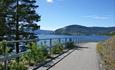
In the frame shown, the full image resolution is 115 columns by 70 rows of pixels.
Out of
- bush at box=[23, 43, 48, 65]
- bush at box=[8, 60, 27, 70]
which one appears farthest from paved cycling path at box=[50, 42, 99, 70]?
bush at box=[8, 60, 27, 70]

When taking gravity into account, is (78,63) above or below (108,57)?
below

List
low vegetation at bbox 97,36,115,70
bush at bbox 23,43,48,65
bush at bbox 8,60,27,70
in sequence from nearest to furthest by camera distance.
→ bush at bbox 8,60,27,70, low vegetation at bbox 97,36,115,70, bush at bbox 23,43,48,65

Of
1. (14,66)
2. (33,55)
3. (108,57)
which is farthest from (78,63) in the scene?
(14,66)

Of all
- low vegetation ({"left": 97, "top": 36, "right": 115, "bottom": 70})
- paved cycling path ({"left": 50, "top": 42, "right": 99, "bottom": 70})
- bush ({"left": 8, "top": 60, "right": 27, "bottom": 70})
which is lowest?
paved cycling path ({"left": 50, "top": 42, "right": 99, "bottom": 70})

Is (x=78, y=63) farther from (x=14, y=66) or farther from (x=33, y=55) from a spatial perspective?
(x=14, y=66)

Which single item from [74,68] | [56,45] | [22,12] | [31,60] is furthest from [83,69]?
[22,12]

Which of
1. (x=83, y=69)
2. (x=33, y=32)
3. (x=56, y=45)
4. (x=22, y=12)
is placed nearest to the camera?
(x=83, y=69)

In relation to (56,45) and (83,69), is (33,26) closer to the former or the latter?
(56,45)

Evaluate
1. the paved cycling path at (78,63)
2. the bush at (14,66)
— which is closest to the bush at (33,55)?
the paved cycling path at (78,63)

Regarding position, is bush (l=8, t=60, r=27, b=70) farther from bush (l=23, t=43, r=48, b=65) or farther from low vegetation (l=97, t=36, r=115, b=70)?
low vegetation (l=97, t=36, r=115, b=70)

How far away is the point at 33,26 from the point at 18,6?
3150mm

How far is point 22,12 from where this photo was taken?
34.8 meters

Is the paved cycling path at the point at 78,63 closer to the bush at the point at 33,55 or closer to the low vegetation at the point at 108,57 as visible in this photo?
the low vegetation at the point at 108,57

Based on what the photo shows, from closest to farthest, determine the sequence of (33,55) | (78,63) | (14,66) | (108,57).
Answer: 1. (14,66)
2. (33,55)
3. (78,63)
4. (108,57)
